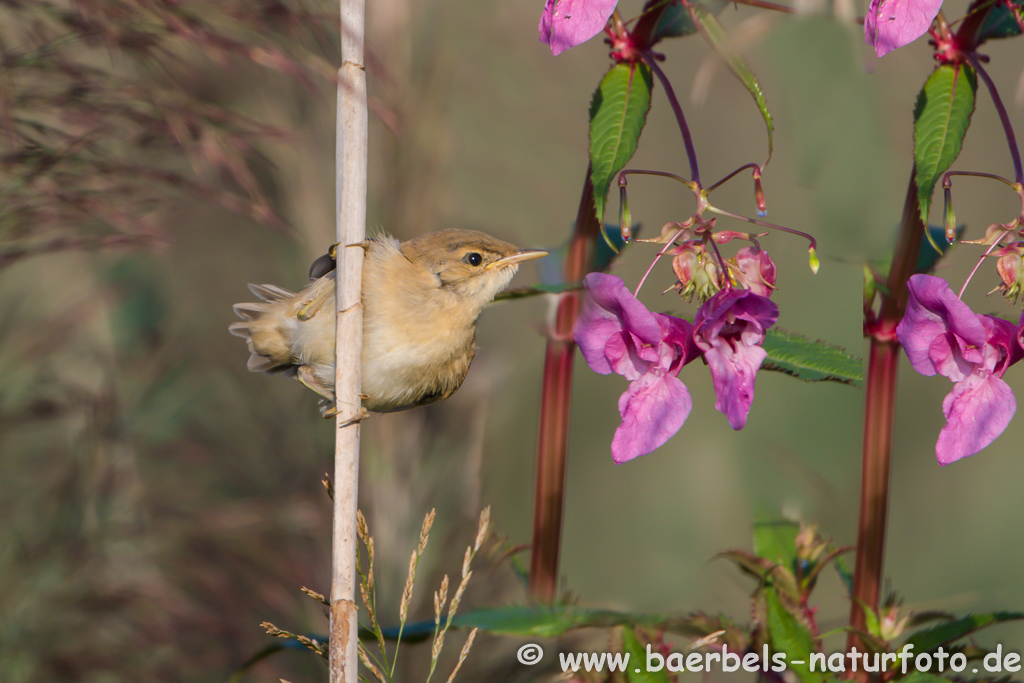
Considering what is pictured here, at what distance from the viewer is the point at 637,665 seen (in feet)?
2.50

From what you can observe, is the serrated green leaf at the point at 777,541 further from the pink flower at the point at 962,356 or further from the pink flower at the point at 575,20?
the pink flower at the point at 575,20

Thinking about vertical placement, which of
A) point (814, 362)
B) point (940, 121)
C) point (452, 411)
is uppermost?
point (452, 411)

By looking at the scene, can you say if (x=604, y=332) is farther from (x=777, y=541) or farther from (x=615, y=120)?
(x=777, y=541)

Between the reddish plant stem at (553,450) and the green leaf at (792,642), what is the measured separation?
0.21 meters

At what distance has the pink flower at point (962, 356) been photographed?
66 cm

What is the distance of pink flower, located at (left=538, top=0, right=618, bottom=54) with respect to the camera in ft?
2.20

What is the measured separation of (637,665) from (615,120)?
0.50 m

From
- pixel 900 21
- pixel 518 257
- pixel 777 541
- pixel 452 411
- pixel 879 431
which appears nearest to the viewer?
pixel 900 21

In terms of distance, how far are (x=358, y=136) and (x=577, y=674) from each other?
0.58 m

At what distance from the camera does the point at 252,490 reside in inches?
106

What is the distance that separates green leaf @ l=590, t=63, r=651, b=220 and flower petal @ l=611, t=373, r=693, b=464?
164mm

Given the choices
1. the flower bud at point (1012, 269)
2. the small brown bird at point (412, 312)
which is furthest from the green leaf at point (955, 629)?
the small brown bird at point (412, 312)

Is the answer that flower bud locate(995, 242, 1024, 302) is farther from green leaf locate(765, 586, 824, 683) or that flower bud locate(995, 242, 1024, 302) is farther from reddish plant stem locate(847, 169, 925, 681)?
green leaf locate(765, 586, 824, 683)

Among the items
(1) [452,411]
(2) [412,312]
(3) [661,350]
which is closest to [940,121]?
(3) [661,350]
